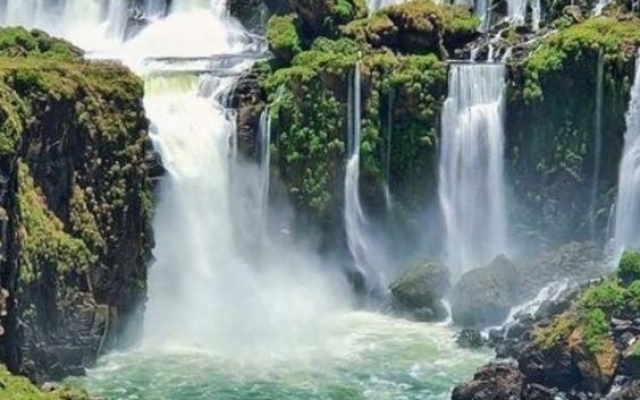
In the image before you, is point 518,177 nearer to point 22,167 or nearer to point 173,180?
point 173,180

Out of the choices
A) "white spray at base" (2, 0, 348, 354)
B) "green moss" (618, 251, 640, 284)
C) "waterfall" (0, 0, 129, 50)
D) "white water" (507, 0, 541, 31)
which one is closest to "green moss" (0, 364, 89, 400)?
"white spray at base" (2, 0, 348, 354)

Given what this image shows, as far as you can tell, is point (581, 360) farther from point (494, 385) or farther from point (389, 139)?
point (389, 139)

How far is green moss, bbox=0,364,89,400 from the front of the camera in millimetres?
36128

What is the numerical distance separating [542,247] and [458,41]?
370 inches

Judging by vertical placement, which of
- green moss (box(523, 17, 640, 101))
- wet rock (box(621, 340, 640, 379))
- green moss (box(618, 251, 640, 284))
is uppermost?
green moss (box(523, 17, 640, 101))

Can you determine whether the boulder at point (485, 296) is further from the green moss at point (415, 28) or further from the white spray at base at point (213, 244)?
the green moss at point (415, 28)

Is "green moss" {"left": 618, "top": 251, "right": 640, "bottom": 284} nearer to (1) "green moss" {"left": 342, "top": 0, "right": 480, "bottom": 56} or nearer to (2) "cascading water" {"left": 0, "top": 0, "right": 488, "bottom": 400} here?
(2) "cascading water" {"left": 0, "top": 0, "right": 488, "bottom": 400}

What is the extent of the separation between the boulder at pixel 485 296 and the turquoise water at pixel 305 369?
866 mm

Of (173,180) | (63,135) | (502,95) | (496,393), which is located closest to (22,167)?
(63,135)

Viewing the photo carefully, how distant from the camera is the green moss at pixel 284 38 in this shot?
6209 cm

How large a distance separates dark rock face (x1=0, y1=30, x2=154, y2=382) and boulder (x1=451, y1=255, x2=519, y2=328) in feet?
34.5

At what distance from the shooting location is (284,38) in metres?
62.4

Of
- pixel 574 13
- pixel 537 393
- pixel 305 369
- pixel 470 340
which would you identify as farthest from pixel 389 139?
pixel 537 393

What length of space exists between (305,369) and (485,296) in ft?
25.1
